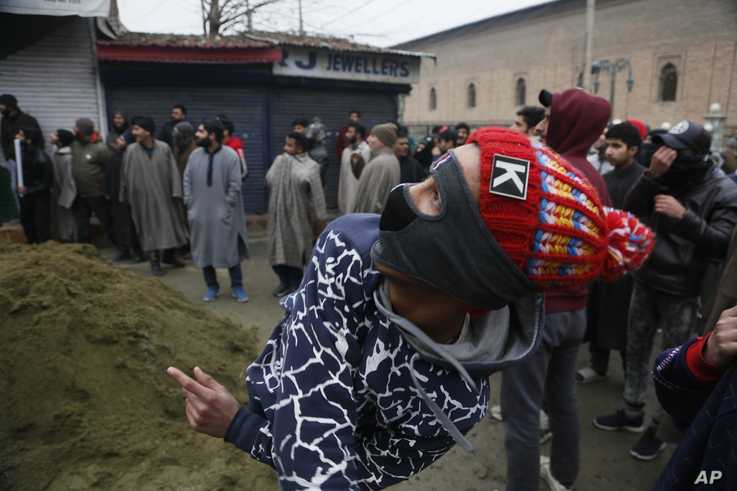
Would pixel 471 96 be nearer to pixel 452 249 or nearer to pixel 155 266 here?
pixel 155 266

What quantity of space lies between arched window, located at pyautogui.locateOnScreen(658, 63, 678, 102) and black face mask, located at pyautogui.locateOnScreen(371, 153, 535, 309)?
28.3 meters

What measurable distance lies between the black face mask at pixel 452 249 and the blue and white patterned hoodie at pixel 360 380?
0.10 m

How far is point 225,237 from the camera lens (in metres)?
5.61

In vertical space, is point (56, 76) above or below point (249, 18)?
below

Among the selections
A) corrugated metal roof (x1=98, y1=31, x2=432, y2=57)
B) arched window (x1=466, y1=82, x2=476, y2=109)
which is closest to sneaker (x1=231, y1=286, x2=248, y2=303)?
corrugated metal roof (x1=98, y1=31, x2=432, y2=57)

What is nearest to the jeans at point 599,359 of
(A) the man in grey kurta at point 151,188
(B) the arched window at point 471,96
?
(A) the man in grey kurta at point 151,188

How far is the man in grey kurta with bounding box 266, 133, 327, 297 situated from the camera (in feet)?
18.8

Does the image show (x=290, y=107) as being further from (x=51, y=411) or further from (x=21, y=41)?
(x=51, y=411)

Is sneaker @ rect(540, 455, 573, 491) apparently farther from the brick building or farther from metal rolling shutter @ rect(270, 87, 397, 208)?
the brick building

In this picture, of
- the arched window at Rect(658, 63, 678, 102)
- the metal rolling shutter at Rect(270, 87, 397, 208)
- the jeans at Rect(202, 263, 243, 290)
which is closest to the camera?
the jeans at Rect(202, 263, 243, 290)

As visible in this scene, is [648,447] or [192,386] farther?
[648,447]

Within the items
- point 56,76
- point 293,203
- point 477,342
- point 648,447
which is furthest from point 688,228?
point 56,76

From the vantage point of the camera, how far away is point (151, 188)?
6.57 metres

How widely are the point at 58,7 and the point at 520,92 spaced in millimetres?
28361
